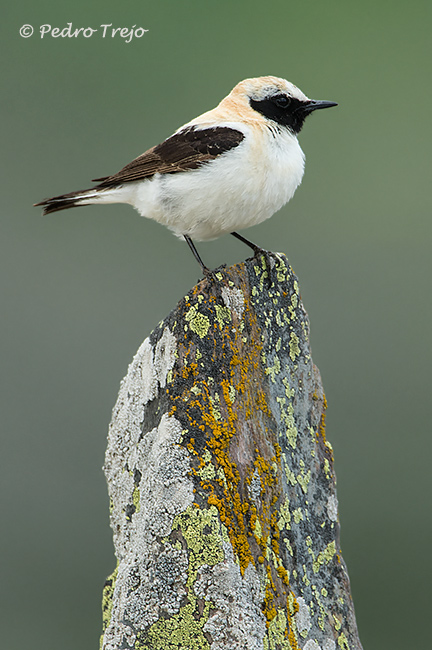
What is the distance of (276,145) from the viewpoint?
12.4 feet

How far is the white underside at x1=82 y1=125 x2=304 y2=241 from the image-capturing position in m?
3.58

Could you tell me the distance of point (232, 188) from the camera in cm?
356

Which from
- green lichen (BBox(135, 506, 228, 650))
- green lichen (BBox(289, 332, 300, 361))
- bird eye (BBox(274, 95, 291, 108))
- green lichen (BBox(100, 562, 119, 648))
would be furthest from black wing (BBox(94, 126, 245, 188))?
green lichen (BBox(100, 562, 119, 648))

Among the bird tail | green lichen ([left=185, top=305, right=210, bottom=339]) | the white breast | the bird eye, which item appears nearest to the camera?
green lichen ([left=185, top=305, right=210, bottom=339])

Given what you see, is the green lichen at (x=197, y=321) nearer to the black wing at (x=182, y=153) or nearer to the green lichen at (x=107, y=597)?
the black wing at (x=182, y=153)

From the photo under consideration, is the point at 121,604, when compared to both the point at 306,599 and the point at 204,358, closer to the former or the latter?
the point at 306,599

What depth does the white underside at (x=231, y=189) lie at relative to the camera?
11.8 feet

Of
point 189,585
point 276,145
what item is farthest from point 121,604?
point 276,145

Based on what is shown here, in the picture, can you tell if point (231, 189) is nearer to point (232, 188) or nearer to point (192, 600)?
point (232, 188)

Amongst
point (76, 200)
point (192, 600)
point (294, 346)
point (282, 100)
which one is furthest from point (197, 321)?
point (282, 100)

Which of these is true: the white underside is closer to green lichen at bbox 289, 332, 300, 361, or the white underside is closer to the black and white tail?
the black and white tail

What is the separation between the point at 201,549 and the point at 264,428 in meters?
0.66

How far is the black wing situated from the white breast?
0.13ft

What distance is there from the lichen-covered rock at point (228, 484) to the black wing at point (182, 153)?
2.27ft
